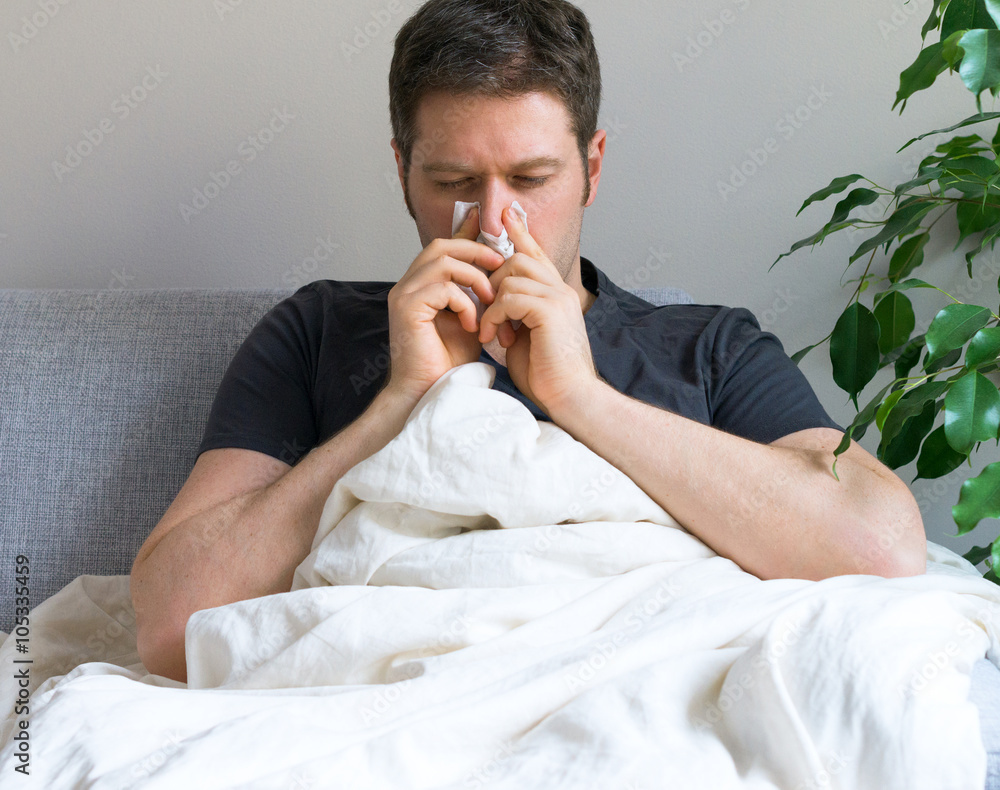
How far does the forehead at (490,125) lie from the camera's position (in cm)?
103

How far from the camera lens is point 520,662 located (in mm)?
688

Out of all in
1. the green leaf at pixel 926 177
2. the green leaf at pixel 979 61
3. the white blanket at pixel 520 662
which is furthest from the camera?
the green leaf at pixel 926 177

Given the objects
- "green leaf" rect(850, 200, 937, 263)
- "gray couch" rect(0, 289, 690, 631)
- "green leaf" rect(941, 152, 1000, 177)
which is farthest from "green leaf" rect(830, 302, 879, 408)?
"gray couch" rect(0, 289, 690, 631)

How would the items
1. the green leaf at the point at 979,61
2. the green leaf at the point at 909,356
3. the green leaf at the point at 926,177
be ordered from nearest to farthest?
the green leaf at the point at 979,61 → the green leaf at the point at 926,177 → the green leaf at the point at 909,356

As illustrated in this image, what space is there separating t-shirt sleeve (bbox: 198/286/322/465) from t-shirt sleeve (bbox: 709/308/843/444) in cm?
57

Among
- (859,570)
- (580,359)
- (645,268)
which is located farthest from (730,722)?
(645,268)

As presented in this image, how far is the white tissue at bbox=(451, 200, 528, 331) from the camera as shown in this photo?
102 centimetres

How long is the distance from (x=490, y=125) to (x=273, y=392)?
0.47 metres

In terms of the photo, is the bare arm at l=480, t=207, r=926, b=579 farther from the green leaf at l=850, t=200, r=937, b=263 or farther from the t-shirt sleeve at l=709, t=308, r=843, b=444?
the green leaf at l=850, t=200, r=937, b=263

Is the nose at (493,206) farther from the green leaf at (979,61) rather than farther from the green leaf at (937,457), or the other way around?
the green leaf at (937,457)

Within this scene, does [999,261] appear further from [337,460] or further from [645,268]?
[337,460]

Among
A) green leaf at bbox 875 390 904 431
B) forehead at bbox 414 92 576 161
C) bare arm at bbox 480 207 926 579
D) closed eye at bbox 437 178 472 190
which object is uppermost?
forehead at bbox 414 92 576 161

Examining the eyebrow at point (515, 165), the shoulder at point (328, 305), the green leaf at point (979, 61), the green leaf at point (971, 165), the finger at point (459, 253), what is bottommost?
the shoulder at point (328, 305)

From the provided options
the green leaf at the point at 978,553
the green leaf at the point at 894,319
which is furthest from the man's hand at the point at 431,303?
the green leaf at the point at 978,553
